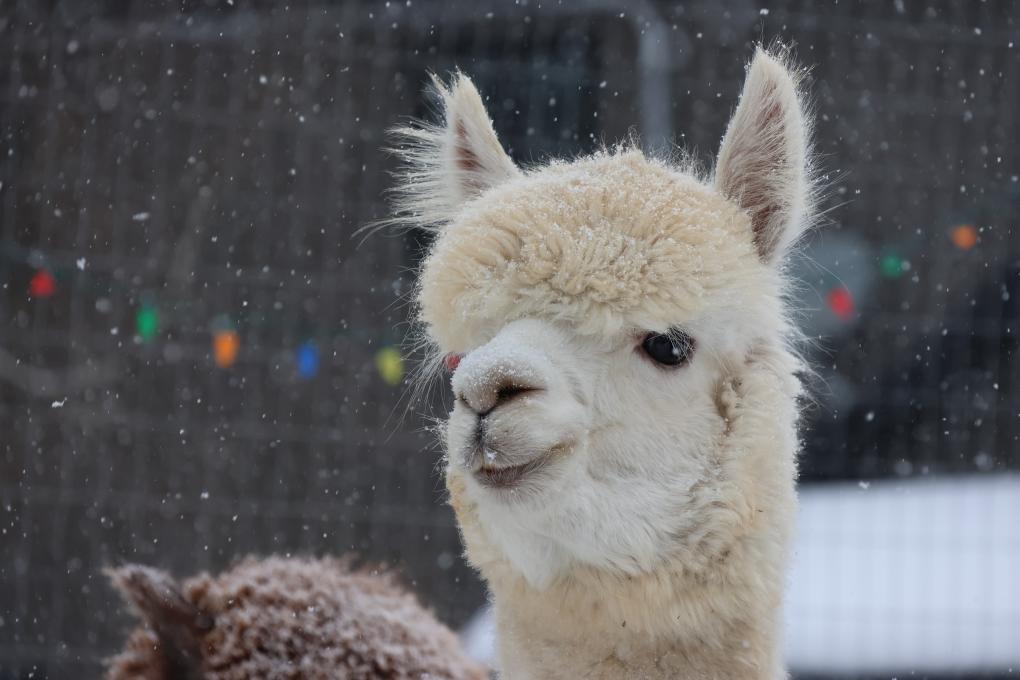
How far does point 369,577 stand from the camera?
2361 millimetres

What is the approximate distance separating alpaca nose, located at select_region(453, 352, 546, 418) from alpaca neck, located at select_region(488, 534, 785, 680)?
294 mm

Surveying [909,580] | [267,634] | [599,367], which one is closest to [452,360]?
[599,367]

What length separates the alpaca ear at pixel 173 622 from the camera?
2.00 meters

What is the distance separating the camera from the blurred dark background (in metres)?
4.75

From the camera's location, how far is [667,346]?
5.44 feet

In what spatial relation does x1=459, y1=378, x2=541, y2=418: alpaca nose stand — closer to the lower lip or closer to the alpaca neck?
the lower lip

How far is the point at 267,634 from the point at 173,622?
17cm

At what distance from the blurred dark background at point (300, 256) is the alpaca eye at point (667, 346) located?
3168 mm

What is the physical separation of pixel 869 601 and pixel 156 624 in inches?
139

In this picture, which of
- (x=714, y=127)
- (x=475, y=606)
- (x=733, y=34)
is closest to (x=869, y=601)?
(x=475, y=606)

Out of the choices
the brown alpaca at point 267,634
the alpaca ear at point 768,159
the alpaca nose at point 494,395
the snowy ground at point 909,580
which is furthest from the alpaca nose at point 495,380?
the snowy ground at point 909,580

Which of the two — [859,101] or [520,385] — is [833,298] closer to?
[859,101]

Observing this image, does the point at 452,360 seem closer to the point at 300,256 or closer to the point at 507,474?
the point at 507,474

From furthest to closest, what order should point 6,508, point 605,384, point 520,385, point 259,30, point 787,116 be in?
point 259,30 → point 6,508 → point 787,116 → point 605,384 → point 520,385
